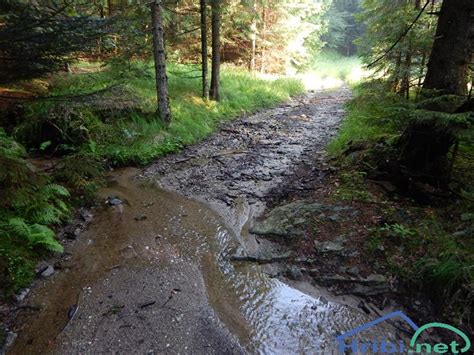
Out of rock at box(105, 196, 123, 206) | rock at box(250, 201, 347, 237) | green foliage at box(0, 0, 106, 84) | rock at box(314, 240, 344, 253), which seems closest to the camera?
green foliage at box(0, 0, 106, 84)

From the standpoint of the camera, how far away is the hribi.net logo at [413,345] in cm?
315

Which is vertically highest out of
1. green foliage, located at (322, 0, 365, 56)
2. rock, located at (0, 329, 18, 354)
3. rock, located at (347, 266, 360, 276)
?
green foliage, located at (322, 0, 365, 56)

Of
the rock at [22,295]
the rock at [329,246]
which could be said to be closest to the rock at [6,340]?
the rock at [22,295]

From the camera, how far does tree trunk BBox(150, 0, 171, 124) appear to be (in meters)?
8.63

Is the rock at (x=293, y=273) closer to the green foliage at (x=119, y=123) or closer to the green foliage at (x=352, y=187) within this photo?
the green foliage at (x=352, y=187)

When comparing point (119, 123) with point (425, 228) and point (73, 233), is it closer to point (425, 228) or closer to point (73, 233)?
point (73, 233)

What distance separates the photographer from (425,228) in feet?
14.4

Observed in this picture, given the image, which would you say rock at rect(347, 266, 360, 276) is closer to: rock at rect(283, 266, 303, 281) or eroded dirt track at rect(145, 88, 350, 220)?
rock at rect(283, 266, 303, 281)

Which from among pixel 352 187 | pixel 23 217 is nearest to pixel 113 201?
pixel 23 217

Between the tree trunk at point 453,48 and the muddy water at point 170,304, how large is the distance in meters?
4.02

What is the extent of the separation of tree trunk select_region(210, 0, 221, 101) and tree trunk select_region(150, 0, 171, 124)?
326 centimetres

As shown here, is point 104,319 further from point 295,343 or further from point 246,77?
point 246,77

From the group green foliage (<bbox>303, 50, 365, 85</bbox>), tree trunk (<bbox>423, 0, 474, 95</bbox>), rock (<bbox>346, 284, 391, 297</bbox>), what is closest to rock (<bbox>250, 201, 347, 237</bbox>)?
rock (<bbox>346, 284, 391, 297</bbox>)

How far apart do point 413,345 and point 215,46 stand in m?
11.8
